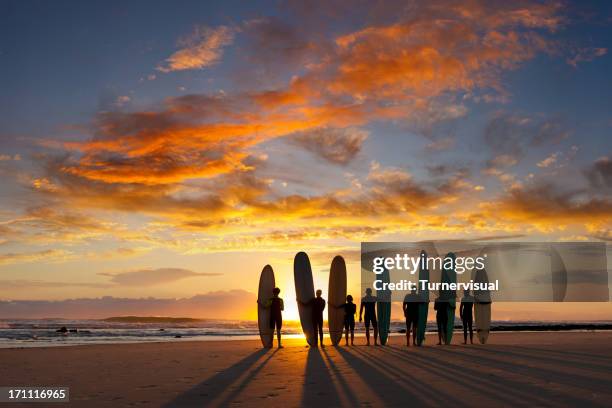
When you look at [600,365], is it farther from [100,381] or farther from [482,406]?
[100,381]

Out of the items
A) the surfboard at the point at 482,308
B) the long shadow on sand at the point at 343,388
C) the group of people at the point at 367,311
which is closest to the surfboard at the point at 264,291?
the group of people at the point at 367,311

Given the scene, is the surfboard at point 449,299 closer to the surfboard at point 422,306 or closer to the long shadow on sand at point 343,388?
the surfboard at point 422,306

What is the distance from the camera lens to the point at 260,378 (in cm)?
967

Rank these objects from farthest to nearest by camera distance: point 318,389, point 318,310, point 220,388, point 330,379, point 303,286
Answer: point 303,286 → point 318,310 → point 330,379 → point 220,388 → point 318,389

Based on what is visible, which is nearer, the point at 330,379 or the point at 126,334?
the point at 330,379

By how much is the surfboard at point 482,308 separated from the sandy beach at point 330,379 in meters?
5.98

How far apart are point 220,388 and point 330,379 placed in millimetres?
1755

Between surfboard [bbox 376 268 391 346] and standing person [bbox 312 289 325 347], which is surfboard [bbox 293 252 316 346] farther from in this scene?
surfboard [bbox 376 268 391 346]

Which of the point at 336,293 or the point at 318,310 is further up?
the point at 336,293

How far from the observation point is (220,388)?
8.53 m

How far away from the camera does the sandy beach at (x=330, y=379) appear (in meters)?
7.32

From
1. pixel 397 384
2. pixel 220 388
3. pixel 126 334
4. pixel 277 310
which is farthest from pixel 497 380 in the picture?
pixel 126 334

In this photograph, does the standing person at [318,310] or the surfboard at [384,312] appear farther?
the surfboard at [384,312]

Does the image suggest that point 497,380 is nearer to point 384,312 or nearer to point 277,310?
point 277,310
